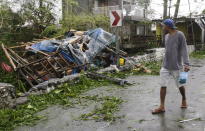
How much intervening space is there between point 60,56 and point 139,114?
6274 millimetres

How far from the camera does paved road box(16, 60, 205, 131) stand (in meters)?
4.72

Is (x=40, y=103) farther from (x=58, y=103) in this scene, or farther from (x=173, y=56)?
(x=173, y=56)

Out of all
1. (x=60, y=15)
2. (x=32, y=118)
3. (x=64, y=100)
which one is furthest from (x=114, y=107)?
(x=60, y=15)

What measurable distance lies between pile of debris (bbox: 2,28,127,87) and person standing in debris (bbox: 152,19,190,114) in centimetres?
533

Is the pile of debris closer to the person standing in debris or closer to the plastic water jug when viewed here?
the person standing in debris

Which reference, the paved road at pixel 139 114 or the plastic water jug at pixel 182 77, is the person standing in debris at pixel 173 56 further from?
the paved road at pixel 139 114

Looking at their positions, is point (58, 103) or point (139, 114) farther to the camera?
point (58, 103)

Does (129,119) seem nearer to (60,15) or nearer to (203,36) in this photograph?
(60,15)

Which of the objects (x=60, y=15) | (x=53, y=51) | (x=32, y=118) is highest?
(x=60, y=15)

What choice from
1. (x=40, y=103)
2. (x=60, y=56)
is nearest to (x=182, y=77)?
(x=40, y=103)

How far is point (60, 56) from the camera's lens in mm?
10992

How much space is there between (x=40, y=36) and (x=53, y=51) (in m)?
4.91

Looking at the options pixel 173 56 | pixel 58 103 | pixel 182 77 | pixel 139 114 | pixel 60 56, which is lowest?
pixel 58 103

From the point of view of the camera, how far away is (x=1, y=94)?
621 centimetres
